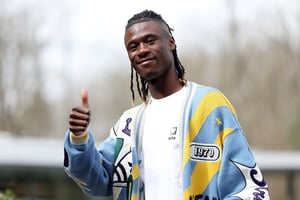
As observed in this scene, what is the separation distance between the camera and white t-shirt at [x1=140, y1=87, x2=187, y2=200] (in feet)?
9.05

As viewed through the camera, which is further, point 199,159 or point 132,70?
point 132,70

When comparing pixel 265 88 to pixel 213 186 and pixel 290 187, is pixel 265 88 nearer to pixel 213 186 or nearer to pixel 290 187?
pixel 290 187

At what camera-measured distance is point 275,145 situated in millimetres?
36281

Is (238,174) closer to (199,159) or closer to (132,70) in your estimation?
(199,159)

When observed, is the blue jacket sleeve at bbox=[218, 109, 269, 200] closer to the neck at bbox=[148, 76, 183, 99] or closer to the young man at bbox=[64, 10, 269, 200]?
the young man at bbox=[64, 10, 269, 200]

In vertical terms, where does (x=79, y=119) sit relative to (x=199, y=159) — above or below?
above

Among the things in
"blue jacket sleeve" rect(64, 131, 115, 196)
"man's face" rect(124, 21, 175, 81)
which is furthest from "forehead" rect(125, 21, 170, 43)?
"blue jacket sleeve" rect(64, 131, 115, 196)

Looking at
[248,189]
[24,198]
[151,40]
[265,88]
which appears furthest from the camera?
[265,88]

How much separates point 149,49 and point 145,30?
0.09 meters

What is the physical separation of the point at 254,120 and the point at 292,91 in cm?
249

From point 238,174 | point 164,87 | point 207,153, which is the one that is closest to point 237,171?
point 238,174

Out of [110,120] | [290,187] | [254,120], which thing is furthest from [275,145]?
[290,187]

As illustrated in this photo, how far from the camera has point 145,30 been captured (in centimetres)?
287

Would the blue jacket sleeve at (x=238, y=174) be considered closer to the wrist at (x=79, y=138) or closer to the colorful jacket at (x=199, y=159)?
the colorful jacket at (x=199, y=159)
